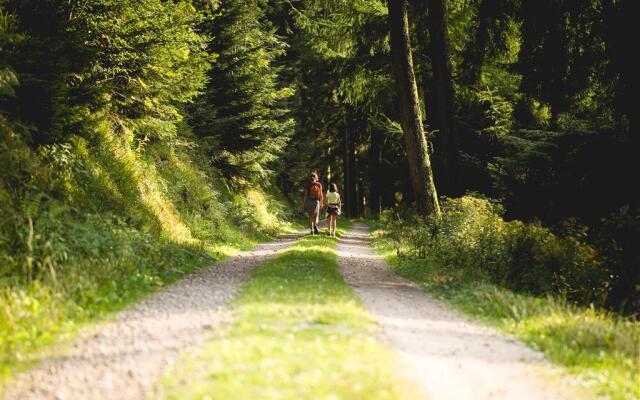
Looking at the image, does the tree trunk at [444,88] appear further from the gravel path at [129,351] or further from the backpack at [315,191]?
the gravel path at [129,351]

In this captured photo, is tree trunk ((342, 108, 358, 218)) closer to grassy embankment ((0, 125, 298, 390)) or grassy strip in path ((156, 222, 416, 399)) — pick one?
grassy embankment ((0, 125, 298, 390))

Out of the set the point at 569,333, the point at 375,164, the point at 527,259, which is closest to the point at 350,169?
the point at 375,164

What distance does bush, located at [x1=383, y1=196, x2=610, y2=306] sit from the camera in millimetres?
10922

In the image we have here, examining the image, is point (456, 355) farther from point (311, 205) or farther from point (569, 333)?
point (311, 205)

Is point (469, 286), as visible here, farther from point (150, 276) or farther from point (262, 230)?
point (262, 230)

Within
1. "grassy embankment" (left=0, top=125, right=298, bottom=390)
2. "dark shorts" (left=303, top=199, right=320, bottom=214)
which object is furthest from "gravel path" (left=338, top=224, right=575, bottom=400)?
"dark shorts" (left=303, top=199, right=320, bottom=214)

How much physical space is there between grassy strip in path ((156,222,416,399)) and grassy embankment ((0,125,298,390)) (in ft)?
6.02

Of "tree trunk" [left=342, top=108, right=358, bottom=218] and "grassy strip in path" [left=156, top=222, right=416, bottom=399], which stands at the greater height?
"tree trunk" [left=342, top=108, right=358, bottom=218]

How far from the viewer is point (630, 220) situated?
9.80m

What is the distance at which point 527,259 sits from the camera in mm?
11477

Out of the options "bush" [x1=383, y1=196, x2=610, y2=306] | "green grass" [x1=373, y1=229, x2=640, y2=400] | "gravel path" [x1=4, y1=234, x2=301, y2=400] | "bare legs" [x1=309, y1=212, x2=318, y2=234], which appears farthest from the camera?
"bare legs" [x1=309, y1=212, x2=318, y2=234]

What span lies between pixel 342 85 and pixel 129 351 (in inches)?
729

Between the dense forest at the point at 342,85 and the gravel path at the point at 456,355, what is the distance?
3541 mm

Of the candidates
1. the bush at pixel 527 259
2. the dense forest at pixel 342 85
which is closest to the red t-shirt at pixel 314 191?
the dense forest at pixel 342 85
